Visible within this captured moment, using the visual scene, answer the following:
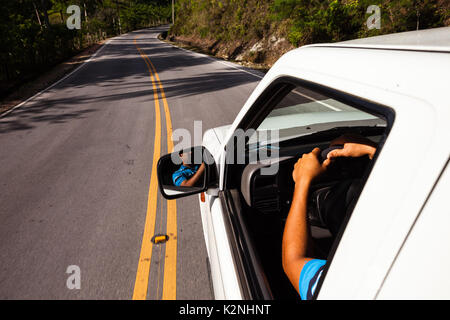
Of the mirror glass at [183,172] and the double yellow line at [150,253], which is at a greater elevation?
the mirror glass at [183,172]

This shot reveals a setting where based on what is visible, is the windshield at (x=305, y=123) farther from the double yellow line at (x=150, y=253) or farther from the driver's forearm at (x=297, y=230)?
the double yellow line at (x=150, y=253)

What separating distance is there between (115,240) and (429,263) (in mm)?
3328

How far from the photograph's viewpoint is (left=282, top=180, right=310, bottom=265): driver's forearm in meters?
1.17

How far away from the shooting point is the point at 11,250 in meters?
3.28

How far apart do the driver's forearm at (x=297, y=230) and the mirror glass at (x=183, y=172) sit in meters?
0.68

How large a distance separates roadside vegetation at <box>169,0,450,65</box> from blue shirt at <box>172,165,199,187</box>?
12.9m

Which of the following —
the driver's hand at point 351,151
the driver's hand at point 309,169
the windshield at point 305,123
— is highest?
the driver's hand at point 351,151

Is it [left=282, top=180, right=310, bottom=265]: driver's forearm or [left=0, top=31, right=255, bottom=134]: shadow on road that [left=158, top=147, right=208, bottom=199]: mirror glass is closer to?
[left=282, top=180, right=310, bottom=265]: driver's forearm

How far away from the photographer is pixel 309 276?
1.06m

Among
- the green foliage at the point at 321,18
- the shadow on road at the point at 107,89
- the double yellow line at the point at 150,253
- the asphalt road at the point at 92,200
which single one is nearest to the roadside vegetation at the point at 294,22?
the green foliage at the point at 321,18

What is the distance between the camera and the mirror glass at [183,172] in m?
1.74

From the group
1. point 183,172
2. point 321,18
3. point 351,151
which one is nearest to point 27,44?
point 321,18

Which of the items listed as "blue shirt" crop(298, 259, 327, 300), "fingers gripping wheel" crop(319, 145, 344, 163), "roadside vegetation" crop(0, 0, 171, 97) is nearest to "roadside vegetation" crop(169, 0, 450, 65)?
"roadside vegetation" crop(0, 0, 171, 97)
